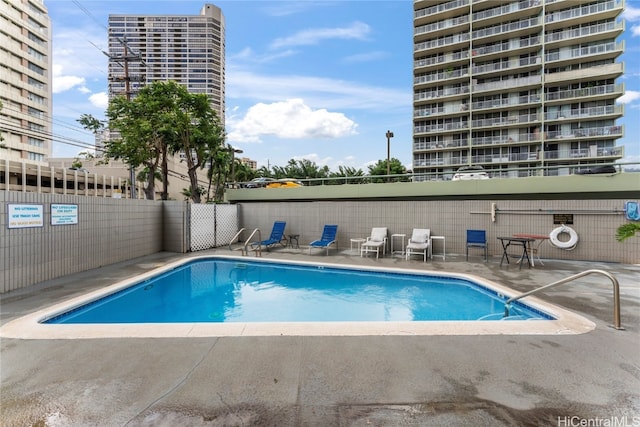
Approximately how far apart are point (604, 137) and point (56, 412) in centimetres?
3608

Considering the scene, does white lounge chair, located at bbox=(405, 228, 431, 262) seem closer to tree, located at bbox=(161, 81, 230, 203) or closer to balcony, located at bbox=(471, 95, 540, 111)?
tree, located at bbox=(161, 81, 230, 203)

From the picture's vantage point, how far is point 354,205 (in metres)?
11.3

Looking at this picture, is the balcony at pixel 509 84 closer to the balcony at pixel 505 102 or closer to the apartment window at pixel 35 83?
the balcony at pixel 505 102

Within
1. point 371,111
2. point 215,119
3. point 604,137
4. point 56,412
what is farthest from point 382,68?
point 604,137

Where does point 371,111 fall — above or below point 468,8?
below

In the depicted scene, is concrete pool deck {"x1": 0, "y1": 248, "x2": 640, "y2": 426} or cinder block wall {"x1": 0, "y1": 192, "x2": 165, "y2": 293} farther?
cinder block wall {"x1": 0, "y1": 192, "x2": 165, "y2": 293}

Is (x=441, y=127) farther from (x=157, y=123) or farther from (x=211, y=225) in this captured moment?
(x=211, y=225)

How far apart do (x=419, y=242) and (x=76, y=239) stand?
9056 millimetres

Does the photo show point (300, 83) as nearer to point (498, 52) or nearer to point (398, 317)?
point (398, 317)

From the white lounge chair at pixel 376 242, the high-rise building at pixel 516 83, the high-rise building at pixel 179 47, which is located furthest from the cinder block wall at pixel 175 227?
the high-rise building at pixel 179 47

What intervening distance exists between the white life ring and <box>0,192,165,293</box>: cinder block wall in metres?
12.0

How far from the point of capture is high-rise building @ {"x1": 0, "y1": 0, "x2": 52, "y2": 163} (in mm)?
40156

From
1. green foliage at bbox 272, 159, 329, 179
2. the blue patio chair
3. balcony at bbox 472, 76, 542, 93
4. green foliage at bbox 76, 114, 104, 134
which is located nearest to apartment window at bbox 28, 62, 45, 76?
green foliage at bbox 272, 159, 329, 179

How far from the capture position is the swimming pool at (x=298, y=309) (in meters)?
3.55
